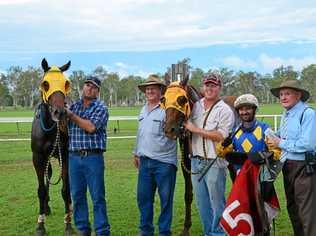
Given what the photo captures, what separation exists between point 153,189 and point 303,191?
1.80m

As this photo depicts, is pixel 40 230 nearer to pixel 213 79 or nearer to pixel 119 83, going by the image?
pixel 213 79

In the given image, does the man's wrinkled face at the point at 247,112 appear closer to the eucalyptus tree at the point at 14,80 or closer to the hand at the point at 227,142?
the hand at the point at 227,142

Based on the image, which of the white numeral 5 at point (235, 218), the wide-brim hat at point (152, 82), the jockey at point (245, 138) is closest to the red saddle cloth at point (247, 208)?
the white numeral 5 at point (235, 218)

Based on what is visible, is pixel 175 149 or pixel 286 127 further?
pixel 175 149

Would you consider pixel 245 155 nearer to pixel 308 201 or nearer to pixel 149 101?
pixel 308 201

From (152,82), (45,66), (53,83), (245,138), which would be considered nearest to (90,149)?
(53,83)

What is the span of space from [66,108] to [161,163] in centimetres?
131

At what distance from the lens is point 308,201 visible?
203 inches

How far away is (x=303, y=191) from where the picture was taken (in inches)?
204

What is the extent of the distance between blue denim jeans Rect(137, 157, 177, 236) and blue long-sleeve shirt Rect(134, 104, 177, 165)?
77 millimetres

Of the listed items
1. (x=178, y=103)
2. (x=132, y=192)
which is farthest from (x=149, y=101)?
(x=132, y=192)

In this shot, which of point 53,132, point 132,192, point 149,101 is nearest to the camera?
point 149,101

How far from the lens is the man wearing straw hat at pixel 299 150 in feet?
16.5

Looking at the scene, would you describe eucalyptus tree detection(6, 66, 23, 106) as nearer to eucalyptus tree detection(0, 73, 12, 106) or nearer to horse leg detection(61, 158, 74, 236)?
eucalyptus tree detection(0, 73, 12, 106)
